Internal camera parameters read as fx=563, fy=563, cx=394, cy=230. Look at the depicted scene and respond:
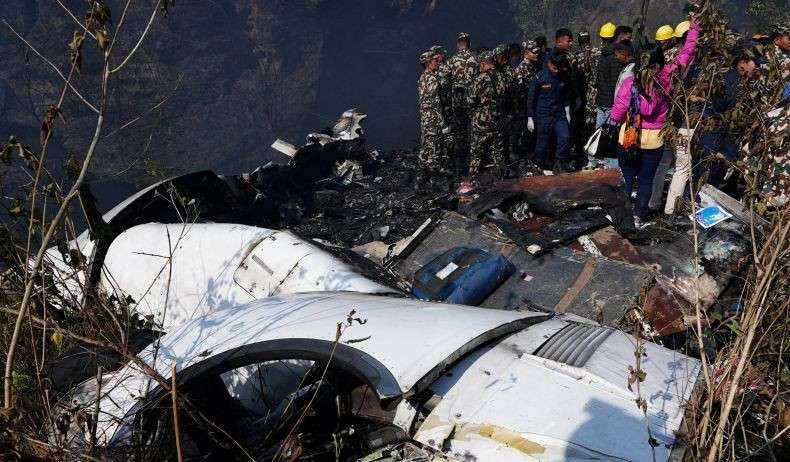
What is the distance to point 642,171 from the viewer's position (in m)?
5.27

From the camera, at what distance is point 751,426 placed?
211cm

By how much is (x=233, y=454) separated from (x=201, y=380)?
30cm

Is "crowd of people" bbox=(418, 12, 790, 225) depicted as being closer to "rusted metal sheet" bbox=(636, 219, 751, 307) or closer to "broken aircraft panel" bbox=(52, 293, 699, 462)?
"rusted metal sheet" bbox=(636, 219, 751, 307)

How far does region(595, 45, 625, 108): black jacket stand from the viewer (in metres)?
6.71

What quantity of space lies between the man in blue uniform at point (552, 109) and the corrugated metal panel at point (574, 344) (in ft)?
15.7

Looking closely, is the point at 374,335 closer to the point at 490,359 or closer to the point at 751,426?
the point at 490,359

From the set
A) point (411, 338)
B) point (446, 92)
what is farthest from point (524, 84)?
point (411, 338)

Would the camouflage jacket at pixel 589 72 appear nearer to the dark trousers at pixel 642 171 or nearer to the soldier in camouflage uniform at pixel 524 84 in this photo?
the soldier in camouflage uniform at pixel 524 84

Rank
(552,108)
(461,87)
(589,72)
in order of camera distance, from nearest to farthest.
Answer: (552,108)
(461,87)
(589,72)

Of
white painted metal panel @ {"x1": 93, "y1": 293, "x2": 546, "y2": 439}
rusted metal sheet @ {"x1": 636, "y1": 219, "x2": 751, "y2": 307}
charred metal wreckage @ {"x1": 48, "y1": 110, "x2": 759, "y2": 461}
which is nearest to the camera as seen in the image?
charred metal wreckage @ {"x1": 48, "y1": 110, "x2": 759, "y2": 461}

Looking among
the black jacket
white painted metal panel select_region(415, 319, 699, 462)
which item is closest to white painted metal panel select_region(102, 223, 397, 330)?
white painted metal panel select_region(415, 319, 699, 462)

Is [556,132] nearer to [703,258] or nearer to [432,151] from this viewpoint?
[432,151]

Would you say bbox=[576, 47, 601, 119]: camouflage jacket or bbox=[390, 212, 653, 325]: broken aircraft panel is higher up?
bbox=[576, 47, 601, 119]: camouflage jacket

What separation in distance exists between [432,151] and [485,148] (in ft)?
2.56
